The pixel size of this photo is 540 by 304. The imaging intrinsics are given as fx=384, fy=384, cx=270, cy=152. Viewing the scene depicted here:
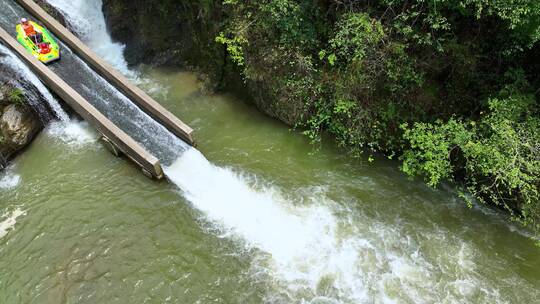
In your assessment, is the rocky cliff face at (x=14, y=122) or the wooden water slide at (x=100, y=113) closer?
the wooden water slide at (x=100, y=113)

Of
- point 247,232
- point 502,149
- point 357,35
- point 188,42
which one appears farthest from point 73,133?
point 502,149

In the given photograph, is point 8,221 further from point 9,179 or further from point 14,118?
point 14,118

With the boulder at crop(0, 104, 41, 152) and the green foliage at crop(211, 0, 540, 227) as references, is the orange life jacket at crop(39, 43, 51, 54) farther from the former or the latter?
the green foliage at crop(211, 0, 540, 227)

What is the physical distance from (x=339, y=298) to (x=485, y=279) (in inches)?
101

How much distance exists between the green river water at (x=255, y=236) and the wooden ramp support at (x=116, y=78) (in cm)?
75

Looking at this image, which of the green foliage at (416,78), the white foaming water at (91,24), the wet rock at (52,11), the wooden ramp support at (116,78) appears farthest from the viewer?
the white foaming water at (91,24)

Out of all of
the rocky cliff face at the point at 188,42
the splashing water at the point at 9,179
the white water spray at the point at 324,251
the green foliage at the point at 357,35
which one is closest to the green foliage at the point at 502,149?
the white water spray at the point at 324,251

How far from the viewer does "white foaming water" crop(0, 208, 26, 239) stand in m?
7.75

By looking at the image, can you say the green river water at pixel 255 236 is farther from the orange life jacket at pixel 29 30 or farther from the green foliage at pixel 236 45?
the orange life jacket at pixel 29 30

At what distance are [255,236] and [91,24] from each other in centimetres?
936

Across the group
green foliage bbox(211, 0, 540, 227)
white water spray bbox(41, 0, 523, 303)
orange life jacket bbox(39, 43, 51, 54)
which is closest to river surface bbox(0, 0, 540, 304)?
white water spray bbox(41, 0, 523, 303)

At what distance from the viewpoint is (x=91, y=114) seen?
30.3ft

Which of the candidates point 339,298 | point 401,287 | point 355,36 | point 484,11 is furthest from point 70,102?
point 484,11

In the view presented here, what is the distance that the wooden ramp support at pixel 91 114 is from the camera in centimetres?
848
